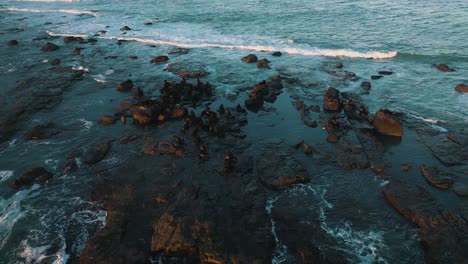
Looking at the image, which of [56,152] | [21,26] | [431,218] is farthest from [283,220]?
[21,26]

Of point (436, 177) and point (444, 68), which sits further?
point (444, 68)

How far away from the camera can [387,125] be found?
24.1 meters

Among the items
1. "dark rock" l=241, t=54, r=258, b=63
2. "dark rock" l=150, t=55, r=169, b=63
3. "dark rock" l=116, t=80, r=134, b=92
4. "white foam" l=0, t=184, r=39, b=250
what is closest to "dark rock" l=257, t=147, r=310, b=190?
"white foam" l=0, t=184, r=39, b=250

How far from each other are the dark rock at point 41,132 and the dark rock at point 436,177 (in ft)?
85.8

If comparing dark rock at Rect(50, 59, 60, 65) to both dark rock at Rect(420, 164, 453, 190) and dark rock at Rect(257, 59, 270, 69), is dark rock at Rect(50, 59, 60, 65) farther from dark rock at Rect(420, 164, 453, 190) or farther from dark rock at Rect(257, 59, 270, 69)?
dark rock at Rect(420, 164, 453, 190)

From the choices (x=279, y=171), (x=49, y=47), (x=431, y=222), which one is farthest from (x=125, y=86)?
(x=431, y=222)

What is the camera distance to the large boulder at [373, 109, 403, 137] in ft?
78.5

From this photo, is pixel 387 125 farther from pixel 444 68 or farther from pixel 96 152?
pixel 96 152

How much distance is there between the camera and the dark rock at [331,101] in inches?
1078

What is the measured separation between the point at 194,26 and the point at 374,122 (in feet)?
125

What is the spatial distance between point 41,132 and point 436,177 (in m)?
27.7

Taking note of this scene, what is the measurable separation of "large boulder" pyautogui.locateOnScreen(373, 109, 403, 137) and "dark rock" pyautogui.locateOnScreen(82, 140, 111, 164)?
64.8 feet

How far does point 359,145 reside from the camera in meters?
22.9

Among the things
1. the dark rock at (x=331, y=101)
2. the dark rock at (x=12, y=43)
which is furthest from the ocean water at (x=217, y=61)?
the dark rock at (x=331, y=101)
